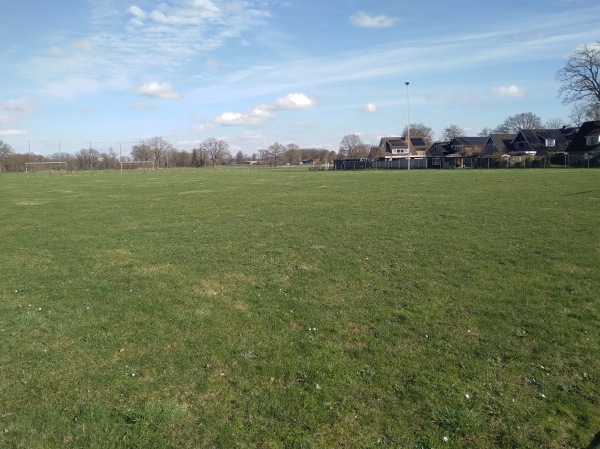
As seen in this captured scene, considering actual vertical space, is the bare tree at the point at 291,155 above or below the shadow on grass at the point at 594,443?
above

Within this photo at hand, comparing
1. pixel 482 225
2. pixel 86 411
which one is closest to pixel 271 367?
pixel 86 411

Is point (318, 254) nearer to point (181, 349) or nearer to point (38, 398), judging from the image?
point (181, 349)

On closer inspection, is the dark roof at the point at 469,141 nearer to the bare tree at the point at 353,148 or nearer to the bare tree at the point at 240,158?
the bare tree at the point at 353,148

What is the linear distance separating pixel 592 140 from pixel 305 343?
82782mm

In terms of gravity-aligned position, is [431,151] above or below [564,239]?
above

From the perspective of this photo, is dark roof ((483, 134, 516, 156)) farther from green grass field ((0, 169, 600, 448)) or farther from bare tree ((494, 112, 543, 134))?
green grass field ((0, 169, 600, 448))

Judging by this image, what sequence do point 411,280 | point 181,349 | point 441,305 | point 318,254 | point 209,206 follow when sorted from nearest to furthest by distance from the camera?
point 181,349 < point 441,305 < point 411,280 < point 318,254 < point 209,206

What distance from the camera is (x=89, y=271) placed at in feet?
30.2

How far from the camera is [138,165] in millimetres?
105812

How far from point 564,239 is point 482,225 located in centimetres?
262

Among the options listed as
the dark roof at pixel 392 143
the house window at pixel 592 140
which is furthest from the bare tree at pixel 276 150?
the house window at pixel 592 140

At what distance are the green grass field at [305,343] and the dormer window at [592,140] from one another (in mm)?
73092

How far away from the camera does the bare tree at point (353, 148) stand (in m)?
129

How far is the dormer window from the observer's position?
7255 centimetres
